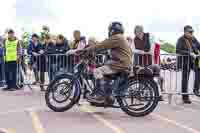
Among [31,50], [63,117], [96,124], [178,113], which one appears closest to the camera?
[96,124]

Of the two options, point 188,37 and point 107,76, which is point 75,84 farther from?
point 188,37

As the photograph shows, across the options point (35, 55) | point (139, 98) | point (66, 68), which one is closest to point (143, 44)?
point (66, 68)

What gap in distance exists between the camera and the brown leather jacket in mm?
9594

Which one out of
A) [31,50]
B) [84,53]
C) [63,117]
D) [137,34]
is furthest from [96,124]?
[31,50]

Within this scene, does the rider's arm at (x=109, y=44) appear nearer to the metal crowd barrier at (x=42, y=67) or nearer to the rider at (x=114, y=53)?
the rider at (x=114, y=53)

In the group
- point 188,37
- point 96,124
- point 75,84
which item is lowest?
point 96,124

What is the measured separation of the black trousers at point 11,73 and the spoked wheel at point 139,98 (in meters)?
5.93

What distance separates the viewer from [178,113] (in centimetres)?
1037

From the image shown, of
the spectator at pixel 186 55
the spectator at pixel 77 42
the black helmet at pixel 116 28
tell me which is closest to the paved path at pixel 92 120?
the spectator at pixel 186 55

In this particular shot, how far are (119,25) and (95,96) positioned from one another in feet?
4.64

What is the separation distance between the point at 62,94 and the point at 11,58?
17.0ft

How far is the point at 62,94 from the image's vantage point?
9812 millimetres

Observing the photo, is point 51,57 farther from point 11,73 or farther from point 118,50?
point 118,50

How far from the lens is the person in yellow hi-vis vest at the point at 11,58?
47.8 feet
